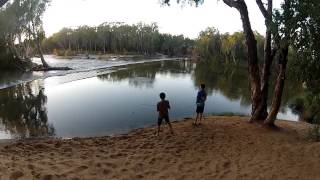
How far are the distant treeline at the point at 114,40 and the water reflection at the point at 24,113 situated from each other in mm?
113521

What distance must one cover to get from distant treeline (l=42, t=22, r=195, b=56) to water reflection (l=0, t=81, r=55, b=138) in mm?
113521

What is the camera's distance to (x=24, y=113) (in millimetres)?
21953

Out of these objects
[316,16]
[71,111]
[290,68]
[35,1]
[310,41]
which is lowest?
[71,111]

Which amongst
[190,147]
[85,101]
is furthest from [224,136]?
[85,101]

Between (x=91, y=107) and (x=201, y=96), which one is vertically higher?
(x=201, y=96)

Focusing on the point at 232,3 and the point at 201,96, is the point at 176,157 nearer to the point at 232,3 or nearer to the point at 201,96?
the point at 201,96

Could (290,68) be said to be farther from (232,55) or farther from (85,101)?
(232,55)

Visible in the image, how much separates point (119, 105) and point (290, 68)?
1543cm

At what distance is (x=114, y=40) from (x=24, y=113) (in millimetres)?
127155

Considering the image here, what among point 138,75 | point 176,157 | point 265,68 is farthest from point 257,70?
point 138,75

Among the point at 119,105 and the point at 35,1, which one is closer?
the point at 119,105

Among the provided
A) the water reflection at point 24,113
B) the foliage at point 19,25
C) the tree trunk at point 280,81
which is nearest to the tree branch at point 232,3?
the tree trunk at point 280,81

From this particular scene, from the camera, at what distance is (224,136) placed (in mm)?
14125

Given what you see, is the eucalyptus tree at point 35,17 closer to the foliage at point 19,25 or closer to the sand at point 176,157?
the foliage at point 19,25
